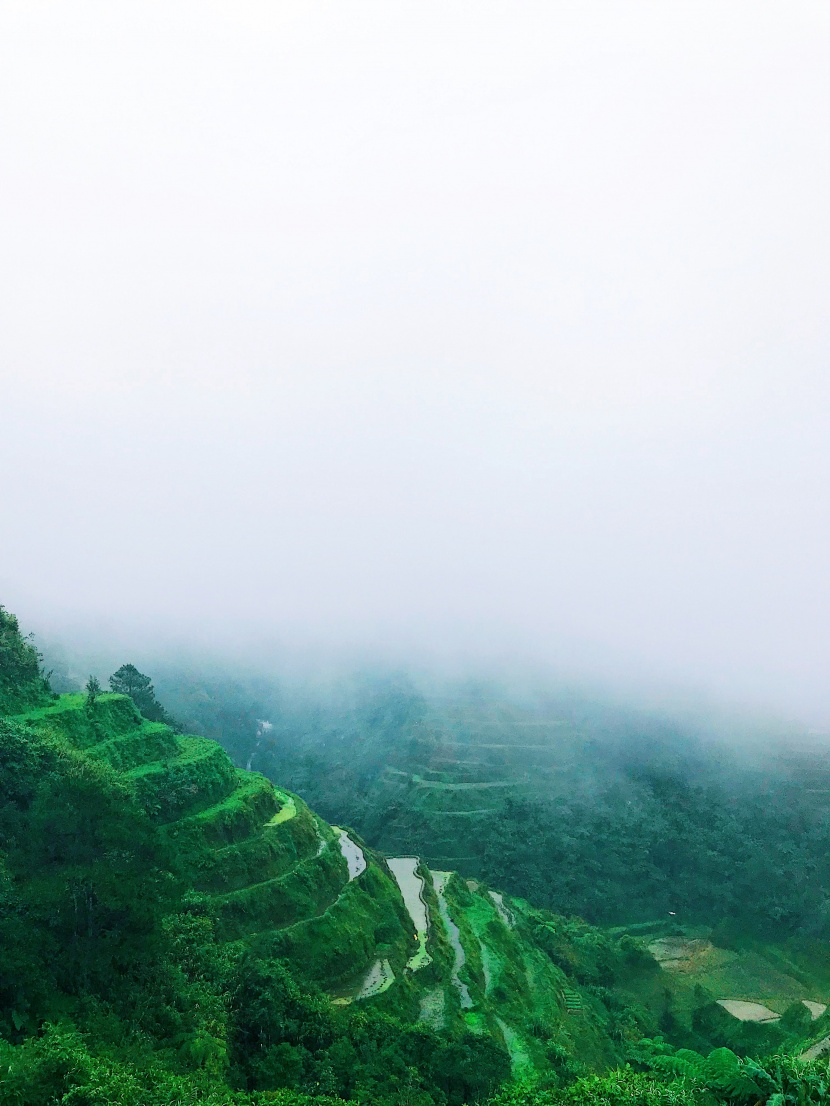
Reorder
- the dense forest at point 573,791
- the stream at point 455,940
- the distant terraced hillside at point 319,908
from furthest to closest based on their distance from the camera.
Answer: the dense forest at point 573,791 < the stream at point 455,940 < the distant terraced hillside at point 319,908

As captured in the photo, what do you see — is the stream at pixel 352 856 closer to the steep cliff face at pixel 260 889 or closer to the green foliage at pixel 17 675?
the steep cliff face at pixel 260 889

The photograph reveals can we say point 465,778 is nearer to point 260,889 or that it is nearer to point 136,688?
point 136,688

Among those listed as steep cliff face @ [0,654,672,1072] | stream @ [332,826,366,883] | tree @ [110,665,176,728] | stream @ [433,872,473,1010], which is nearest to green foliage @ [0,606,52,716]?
steep cliff face @ [0,654,672,1072]

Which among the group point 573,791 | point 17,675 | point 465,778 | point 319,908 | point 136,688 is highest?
point 17,675

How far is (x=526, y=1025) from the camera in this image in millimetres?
45062

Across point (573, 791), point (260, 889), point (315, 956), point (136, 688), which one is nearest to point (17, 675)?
point (136, 688)

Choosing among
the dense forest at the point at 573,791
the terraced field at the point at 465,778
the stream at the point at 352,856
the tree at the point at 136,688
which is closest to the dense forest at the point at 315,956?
the tree at the point at 136,688

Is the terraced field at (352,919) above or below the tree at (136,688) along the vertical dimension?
below

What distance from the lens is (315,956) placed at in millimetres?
37812

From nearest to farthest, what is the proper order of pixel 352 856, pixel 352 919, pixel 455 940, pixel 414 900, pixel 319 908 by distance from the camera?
pixel 319 908 < pixel 352 919 < pixel 455 940 < pixel 352 856 < pixel 414 900

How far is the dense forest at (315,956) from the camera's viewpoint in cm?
2345

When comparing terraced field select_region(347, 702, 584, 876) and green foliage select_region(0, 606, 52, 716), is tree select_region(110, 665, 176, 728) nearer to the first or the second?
green foliage select_region(0, 606, 52, 716)

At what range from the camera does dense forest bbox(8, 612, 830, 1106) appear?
923 inches

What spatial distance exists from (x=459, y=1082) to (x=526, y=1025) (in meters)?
15.3
